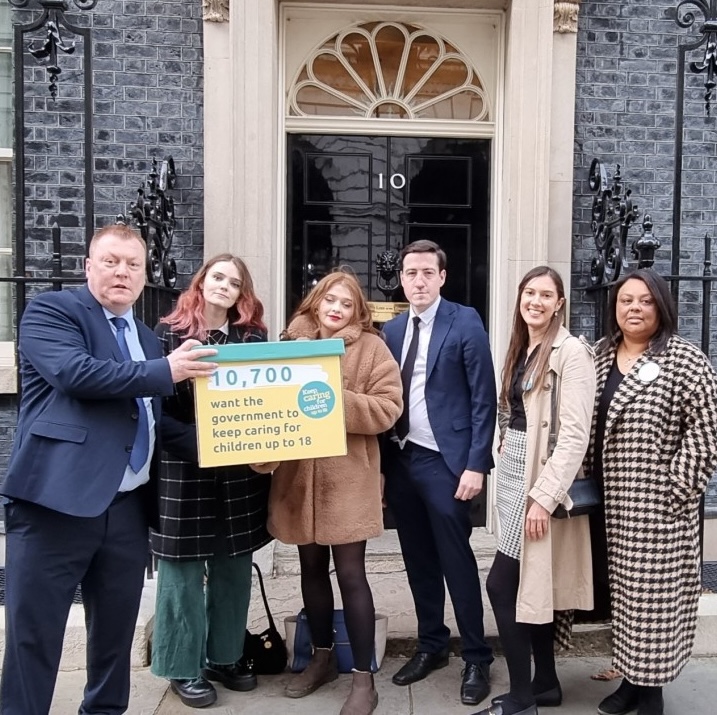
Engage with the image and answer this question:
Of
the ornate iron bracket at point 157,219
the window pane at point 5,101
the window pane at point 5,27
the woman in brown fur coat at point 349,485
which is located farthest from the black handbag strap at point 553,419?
the window pane at point 5,27

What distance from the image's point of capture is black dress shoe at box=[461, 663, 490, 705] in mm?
3412

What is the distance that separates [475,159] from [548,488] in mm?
3248

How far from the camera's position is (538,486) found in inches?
117

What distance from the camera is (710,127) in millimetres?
5402

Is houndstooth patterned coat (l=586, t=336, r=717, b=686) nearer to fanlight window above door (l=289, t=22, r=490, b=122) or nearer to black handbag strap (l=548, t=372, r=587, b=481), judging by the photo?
black handbag strap (l=548, t=372, r=587, b=481)

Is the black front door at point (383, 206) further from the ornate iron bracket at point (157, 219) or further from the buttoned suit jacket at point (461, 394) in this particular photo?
the buttoned suit jacket at point (461, 394)

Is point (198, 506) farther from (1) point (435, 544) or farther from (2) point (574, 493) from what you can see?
(2) point (574, 493)

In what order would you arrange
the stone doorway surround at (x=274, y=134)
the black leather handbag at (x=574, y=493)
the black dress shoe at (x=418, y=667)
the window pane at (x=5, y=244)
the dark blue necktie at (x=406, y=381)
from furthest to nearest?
the window pane at (x=5, y=244)
the stone doorway surround at (x=274, y=134)
the black dress shoe at (x=418, y=667)
the dark blue necktie at (x=406, y=381)
the black leather handbag at (x=574, y=493)

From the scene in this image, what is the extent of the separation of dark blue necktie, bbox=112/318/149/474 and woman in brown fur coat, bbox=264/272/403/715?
676mm

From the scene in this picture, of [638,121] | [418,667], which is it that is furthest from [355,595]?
[638,121]

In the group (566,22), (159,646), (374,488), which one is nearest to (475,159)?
(566,22)

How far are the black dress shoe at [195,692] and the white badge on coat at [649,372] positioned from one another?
2.26 m

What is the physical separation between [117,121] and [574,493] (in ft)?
12.6

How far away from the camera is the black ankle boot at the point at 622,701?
329 centimetres
